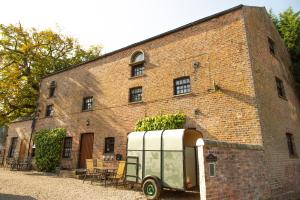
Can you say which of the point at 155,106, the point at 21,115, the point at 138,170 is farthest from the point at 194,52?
the point at 21,115

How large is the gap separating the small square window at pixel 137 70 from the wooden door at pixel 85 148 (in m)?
5.53

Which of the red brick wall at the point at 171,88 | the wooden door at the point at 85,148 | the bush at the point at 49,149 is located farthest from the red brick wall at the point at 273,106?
the bush at the point at 49,149

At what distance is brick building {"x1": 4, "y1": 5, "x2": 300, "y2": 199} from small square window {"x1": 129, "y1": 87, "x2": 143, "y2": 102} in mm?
70

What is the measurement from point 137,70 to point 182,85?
13.3ft

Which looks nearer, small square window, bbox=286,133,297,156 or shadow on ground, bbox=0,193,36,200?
shadow on ground, bbox=0,193,36,200

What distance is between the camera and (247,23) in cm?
1121

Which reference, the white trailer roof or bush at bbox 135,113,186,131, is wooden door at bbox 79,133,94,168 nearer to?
bush at bbox 135,113,186,131

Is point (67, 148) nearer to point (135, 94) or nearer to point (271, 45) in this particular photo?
point (135, 94)

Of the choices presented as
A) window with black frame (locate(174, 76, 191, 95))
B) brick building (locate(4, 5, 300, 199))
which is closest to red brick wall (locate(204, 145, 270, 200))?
brick building (locate(4, 5, 300, 199))

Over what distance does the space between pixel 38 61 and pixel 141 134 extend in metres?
21.9

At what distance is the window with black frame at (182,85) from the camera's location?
12312mm

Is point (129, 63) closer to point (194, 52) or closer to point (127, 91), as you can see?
point (127, 91)

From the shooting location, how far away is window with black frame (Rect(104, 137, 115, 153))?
47.2ft

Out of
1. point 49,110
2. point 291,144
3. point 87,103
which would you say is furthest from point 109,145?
point 291,144
